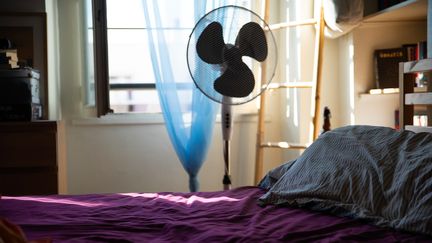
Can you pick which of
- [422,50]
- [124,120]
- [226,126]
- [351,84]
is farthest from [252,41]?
[124,120]

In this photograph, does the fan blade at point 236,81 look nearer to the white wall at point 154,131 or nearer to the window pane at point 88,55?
the white wall at point 154,131

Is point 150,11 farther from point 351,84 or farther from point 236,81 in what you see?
point 351,84

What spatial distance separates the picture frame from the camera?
102 inches

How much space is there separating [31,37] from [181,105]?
94cm

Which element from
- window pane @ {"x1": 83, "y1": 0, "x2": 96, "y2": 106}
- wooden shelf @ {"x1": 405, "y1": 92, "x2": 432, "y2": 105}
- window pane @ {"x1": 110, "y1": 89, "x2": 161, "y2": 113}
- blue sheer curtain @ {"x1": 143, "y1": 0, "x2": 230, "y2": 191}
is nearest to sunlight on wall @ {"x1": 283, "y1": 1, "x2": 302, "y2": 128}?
blue sheer curtain @ {"x1": 143, "y1": 0, "x2": 230, "y2": 191}

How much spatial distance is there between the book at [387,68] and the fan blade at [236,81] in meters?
0.68

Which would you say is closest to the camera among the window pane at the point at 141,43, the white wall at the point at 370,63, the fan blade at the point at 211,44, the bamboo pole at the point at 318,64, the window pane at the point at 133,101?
the fan blade at the point at 211,44

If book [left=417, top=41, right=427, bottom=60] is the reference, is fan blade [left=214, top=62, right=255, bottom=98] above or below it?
below

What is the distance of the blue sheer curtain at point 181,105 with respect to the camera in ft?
8.66

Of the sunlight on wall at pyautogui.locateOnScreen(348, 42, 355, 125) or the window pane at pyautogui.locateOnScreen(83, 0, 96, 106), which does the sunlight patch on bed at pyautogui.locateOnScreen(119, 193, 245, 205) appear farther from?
the window pane at pyautogui.locateOnScreen(83, 0, 96, 106)

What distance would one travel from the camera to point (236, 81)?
6.87 feet

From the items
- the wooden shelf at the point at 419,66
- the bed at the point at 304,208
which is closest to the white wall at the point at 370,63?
the wooden shelf at the point at 419,66

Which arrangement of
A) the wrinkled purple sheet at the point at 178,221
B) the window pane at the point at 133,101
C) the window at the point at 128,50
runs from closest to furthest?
1. the wrinkled purple sheet at the point at 178,221
2. the window at the point at 128,50
3. the window pane at the point at 133,101

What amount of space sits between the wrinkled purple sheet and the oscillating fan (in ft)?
2.36
